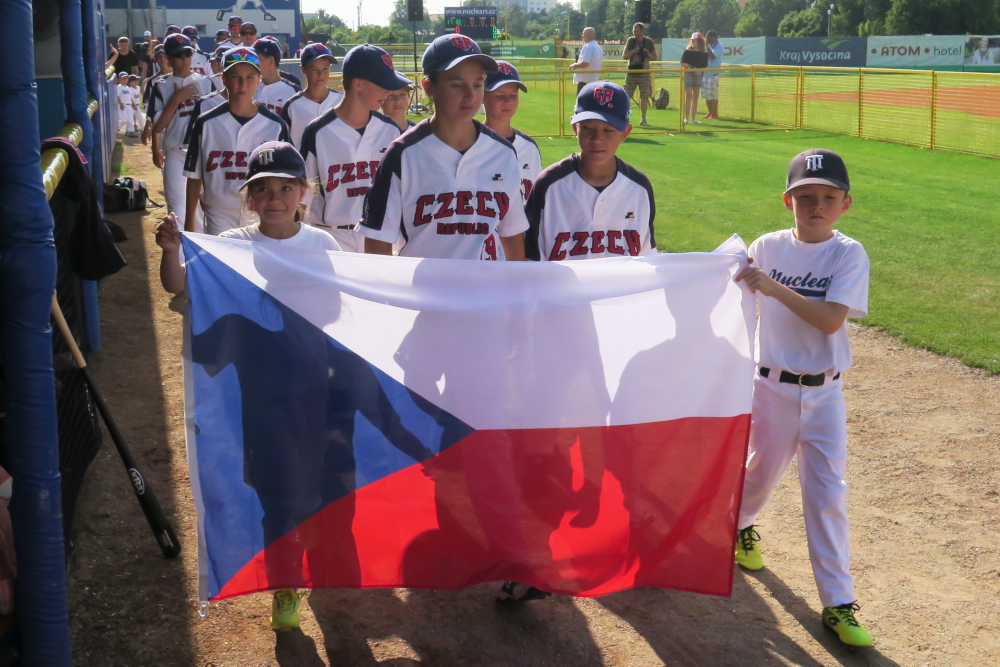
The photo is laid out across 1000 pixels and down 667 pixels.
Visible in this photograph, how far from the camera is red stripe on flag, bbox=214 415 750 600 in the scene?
12.3ft

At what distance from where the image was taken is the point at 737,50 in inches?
1993

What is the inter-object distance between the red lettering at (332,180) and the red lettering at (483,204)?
7.59 ft

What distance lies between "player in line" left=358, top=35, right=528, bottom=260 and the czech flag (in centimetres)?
57

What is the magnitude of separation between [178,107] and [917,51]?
41357 millimetres

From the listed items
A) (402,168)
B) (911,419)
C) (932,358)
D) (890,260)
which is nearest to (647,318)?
(402,168)

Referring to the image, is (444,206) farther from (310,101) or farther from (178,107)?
(178,107)

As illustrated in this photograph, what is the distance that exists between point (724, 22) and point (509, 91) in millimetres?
109307

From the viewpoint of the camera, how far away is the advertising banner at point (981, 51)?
40031 millimetres

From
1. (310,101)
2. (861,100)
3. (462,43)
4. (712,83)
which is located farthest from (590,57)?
(462,43)

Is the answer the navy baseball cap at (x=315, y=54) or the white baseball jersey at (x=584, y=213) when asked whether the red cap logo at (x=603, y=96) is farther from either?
the navy baseball cap at (x=315, y=54)

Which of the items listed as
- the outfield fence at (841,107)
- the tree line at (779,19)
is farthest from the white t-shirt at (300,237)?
the tree line at (779,19)

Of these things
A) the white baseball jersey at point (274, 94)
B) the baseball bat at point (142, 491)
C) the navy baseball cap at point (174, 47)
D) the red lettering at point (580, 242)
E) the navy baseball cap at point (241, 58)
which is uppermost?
the navy baseball cap at point (174, 47)

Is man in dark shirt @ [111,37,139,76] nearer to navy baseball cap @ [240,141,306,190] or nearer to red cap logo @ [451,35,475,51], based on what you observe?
navy baseball cap @ [240,141,306,190]

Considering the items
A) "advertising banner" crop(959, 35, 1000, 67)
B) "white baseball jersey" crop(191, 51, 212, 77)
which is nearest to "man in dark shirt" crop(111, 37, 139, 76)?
"white baseball jersey" crop(191, 51, 212, 77)
